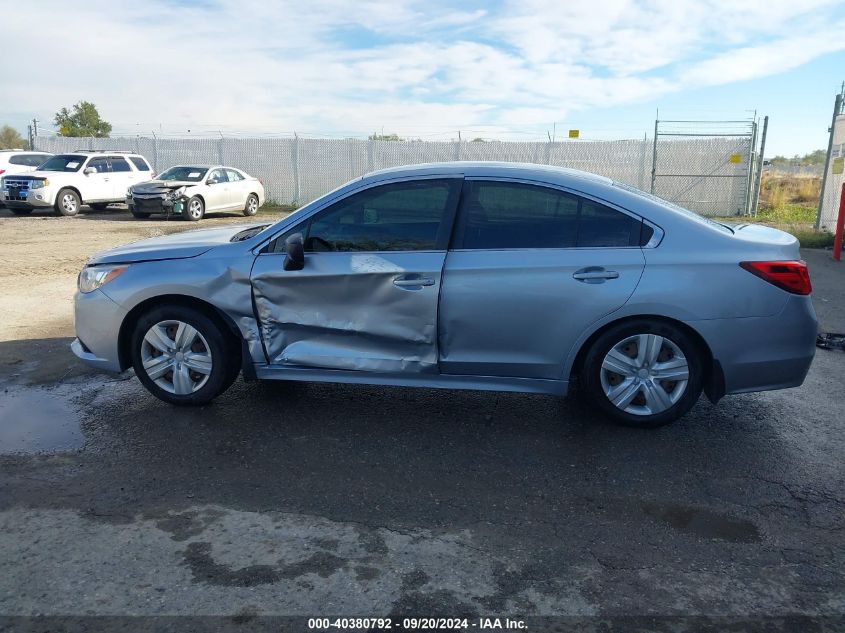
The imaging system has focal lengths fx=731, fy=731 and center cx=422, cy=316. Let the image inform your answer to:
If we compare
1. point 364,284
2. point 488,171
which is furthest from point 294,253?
point 488,171

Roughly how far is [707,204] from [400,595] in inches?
873

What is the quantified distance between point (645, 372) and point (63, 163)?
20108 mm

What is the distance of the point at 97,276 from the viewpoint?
4969 millimetres

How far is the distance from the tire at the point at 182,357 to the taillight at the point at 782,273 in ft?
10.9

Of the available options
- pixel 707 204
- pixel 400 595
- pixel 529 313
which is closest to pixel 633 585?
pixel 400 595

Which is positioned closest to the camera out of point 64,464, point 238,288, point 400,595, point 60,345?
point 400,595

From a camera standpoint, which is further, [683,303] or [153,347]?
[153,347]

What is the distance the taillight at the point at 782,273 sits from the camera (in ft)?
14.3

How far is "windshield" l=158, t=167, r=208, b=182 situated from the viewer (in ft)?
65.5

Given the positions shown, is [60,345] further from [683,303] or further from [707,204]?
[707,204]

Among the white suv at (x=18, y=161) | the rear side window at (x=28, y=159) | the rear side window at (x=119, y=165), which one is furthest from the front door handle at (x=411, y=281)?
the rear side window at (x=28, y=159)

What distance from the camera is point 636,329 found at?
175 inches

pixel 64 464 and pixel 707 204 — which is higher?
pixel 707 204

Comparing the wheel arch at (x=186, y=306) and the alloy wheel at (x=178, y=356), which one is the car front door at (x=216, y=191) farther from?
the alloy wheel at (x=178, y=356)
